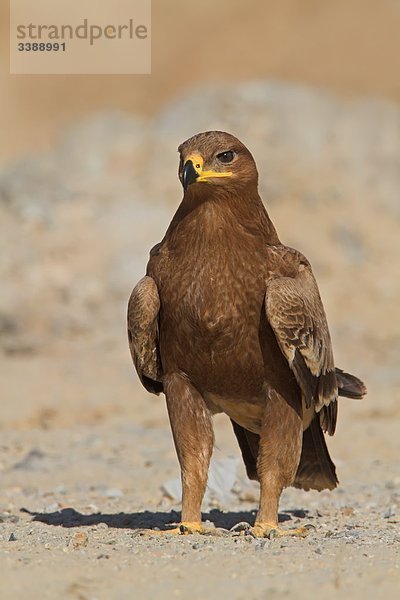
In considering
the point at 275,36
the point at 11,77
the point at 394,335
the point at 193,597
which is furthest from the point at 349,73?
the point at 193,597

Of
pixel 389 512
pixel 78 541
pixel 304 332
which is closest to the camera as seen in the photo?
pixel 78 541

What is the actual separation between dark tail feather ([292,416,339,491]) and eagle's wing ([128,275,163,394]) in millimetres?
1301

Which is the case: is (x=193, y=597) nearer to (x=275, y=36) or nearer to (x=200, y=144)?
(x=200, y=144)

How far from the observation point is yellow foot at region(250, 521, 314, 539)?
737 cm

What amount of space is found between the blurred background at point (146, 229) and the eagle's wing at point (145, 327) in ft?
20.1

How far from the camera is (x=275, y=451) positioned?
7.61m

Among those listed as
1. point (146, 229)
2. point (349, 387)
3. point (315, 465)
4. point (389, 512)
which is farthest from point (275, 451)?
point (146, 229)

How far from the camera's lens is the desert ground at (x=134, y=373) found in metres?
5.98

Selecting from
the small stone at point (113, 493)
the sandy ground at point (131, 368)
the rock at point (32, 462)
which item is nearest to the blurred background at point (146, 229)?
the sandy ground at point (131, 368)

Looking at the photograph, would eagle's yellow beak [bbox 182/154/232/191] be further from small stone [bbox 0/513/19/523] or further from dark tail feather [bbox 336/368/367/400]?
small stone [bbox 0/513/19/523]

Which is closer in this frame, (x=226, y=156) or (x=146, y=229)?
(x=226, y=156)

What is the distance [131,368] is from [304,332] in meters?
10.4

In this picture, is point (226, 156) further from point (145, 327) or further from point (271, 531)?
point (271, 531)

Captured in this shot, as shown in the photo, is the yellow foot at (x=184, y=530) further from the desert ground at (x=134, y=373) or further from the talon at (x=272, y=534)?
the talon at (x=272, y=534)
